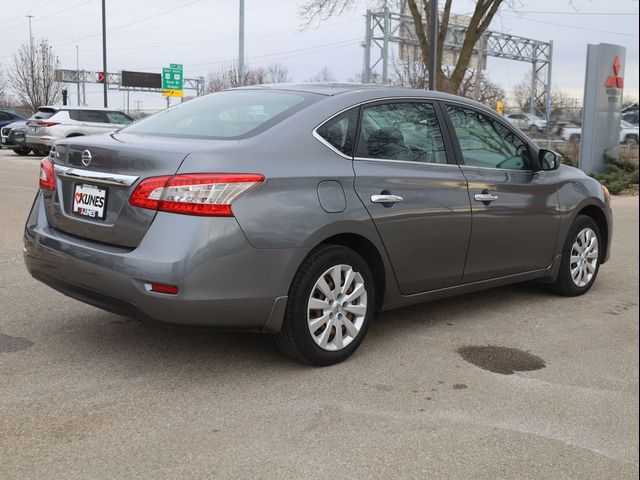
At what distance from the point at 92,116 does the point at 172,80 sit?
1788 cm

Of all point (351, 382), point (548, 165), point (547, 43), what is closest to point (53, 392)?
point (351, 382)

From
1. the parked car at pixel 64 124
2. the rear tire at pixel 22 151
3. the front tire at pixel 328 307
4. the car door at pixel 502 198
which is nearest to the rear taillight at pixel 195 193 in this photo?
the front tire at pixel 328 307

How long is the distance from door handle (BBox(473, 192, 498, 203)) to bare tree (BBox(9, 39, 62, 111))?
31.5 meters

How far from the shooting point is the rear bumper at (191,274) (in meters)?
3.55

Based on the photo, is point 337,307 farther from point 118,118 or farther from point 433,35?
point 118,118

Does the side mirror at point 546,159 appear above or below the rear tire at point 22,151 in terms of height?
above

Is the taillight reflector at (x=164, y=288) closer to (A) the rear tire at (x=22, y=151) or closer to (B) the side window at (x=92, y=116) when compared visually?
(B) the side window at (x=92, y=116)

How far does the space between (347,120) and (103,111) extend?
66.4ft

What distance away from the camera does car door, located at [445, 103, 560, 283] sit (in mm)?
4922

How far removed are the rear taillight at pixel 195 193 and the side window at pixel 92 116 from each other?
20433 mm

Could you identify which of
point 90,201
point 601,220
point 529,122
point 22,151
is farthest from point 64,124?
point 529,122

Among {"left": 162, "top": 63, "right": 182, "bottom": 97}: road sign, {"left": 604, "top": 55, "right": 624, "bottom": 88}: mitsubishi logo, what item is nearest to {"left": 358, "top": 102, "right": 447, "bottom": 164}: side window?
{"left": 604, "top": 55, "right": 624, "bottom": 88}: mitsubishi logo

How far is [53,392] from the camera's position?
365cm

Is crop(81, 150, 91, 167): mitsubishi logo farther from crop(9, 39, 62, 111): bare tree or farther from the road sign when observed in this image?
the road sign
